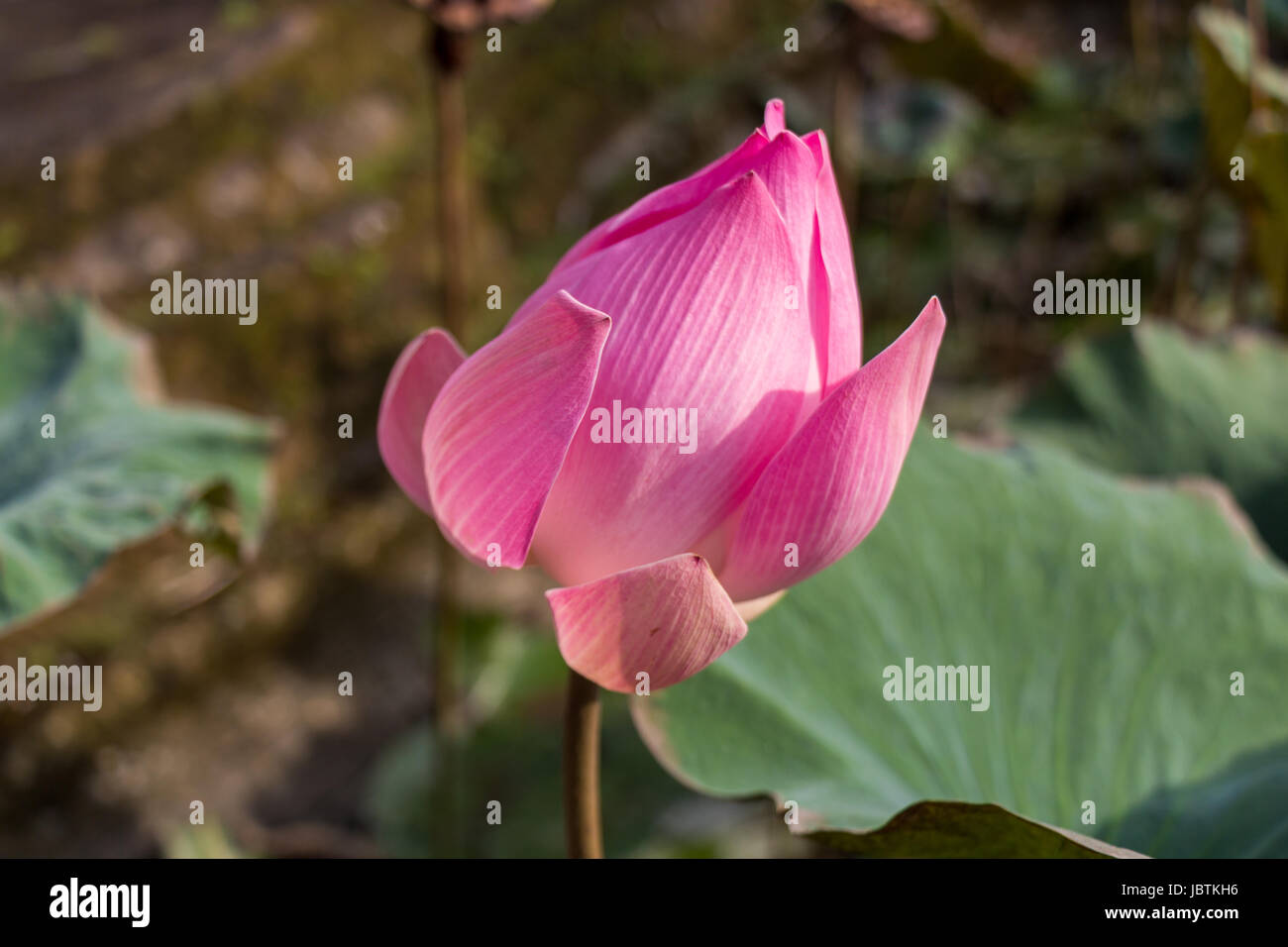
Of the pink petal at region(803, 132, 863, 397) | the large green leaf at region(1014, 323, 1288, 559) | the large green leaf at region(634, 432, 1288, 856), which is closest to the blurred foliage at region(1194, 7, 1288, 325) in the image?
the large green leaf at region(1014, 323, 1288, 559)

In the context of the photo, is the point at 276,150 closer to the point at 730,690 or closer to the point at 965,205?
the point at 965,205

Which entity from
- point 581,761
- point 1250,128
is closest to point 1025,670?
point 581,761

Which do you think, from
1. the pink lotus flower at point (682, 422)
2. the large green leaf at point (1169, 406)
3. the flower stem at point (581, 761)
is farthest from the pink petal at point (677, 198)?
the large green leaf at point (1169, 406)

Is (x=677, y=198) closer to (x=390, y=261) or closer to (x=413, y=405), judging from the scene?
(x=413, y=405)

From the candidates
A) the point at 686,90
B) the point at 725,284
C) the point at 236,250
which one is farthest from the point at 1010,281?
the point at 725,284

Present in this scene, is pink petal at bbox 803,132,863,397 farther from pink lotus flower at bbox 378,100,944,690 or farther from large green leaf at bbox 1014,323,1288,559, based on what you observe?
large green leaf at bbox 1014,323,1288,559

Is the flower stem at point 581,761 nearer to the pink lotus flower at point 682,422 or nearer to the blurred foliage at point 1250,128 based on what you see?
the pink lotus flower at point 682,422
